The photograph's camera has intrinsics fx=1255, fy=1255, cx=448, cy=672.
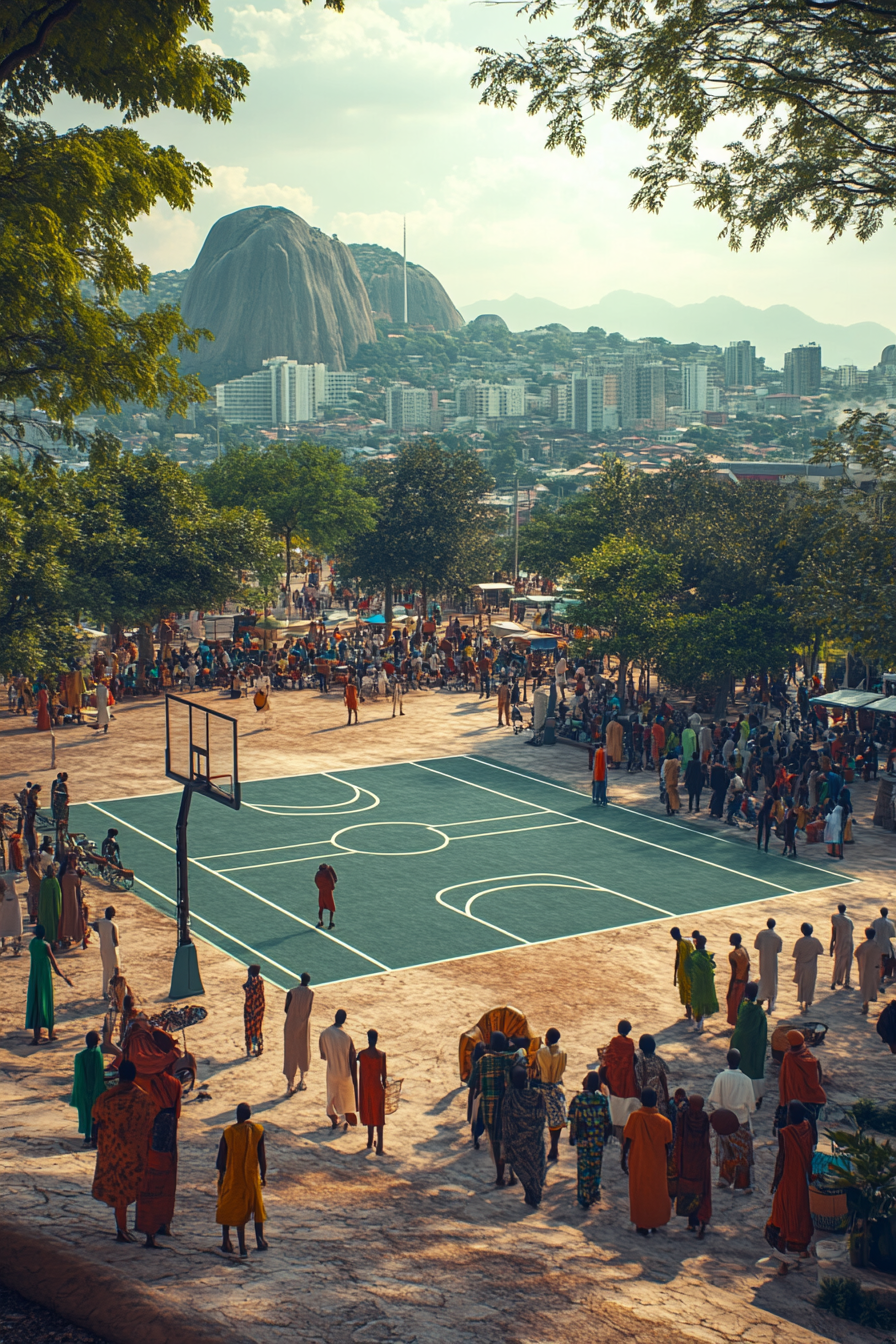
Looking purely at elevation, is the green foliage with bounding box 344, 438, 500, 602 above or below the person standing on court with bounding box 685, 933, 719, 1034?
above

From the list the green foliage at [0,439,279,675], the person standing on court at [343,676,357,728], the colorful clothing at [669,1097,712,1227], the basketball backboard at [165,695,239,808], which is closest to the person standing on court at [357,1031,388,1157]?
the colorful clothing at [669,1097,712,1227]

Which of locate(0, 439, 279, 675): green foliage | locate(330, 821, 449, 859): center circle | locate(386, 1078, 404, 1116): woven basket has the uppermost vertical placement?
locate(0, 439, 279, 675): green foliage

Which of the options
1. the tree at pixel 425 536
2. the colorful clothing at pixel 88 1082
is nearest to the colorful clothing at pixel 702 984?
the colorful clothing at pixel 88 1082

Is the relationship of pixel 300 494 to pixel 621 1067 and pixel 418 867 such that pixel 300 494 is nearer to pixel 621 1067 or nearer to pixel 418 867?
pixel 418 867

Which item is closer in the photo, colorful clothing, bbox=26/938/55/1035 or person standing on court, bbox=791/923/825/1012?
colorful clothing, bbox=26/938/55/1035

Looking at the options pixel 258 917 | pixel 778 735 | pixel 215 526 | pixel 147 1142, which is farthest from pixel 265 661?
pixel 147 1142

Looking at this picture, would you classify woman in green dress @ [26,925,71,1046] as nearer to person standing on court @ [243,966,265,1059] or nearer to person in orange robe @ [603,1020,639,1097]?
person standing on court @ [243,966,265,1059]

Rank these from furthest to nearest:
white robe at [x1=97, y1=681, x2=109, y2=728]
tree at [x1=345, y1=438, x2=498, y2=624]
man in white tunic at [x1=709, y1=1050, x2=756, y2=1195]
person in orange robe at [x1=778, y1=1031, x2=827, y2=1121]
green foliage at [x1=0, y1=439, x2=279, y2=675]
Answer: tree at [x1=345, y1=438, x2=498, y2=624] < white robe at [x1=97, y1=681, x2=109, y2=728] < green foliage at [x1=0, y1=439, x2=279, y2=675] < person in orange robe at [x1=778, y1=1031, x2=827, y2=1121] < man in white tunic at [x1=709, y1=1050, x2=756, y2=1195]

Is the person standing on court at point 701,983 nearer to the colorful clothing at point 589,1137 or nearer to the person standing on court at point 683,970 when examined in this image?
the person standing on court at point 683,970
